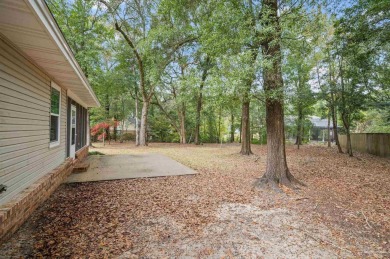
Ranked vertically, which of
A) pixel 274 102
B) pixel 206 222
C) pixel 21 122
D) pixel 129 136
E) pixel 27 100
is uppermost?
pixel 274 102

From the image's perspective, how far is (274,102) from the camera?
16.5 feet

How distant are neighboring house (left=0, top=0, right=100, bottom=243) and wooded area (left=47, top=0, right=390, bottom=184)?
132 inches

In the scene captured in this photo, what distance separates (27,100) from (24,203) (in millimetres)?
1595

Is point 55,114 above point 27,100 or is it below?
below

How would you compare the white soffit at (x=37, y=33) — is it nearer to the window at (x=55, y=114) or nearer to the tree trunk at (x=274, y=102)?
the window at (x=55, y=114)

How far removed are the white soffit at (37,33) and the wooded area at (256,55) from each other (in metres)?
3.12

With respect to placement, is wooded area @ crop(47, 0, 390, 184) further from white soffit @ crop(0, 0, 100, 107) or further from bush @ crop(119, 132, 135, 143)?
white soffit @ crop(0, 0, 100, 107)

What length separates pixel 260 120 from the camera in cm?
1875

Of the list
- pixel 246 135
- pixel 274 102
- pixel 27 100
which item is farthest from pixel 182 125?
pixel 27 100

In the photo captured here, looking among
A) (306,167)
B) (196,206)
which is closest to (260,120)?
(306,167)

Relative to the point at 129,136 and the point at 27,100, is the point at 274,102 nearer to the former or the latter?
the point at 27,100

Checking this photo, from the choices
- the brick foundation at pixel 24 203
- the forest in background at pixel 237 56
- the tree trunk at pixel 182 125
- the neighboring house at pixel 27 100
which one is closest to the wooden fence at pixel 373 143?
the forest in background at pixel 237 56

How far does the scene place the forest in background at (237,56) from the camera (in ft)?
16.3

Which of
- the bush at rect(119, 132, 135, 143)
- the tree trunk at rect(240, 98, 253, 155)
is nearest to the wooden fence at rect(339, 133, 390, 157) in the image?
the tree trunk at rect(240, 98, 253, 155)
